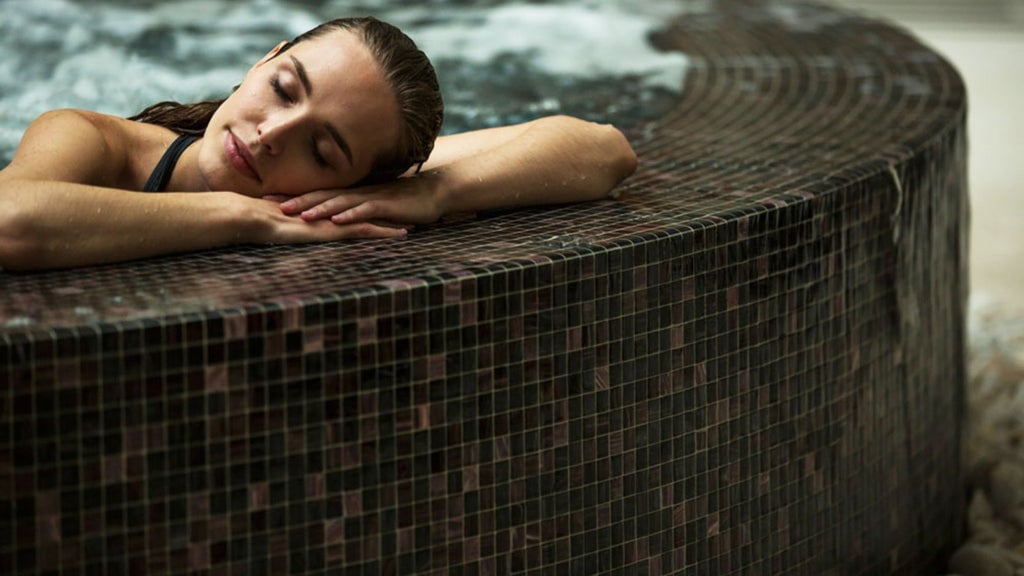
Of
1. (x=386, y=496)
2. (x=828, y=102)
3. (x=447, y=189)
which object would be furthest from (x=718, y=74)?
(x=386, y=496)

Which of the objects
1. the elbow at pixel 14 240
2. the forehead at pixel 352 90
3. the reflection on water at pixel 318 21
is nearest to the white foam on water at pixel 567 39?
the reflection on water at pixel 318 21

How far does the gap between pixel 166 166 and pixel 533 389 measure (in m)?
0.66

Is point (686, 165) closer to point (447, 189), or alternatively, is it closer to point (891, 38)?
point (447, 189)

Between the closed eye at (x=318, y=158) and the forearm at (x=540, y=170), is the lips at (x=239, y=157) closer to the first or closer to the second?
the closed eye at (x=318, y=158)

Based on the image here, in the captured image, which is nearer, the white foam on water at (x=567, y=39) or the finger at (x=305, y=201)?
the finger at (x=305, y=201)

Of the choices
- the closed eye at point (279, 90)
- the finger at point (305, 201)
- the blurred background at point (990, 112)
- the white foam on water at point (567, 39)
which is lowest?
the blurred background at point (990, 112)

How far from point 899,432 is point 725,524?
1.57 feet

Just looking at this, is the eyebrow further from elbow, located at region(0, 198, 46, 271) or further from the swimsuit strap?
elbow, located at region(0, 198, 46, 271)

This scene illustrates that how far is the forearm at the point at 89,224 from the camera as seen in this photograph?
159 cm

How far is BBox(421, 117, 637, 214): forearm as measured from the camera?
1.94 m

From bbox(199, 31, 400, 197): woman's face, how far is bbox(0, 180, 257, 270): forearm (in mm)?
131

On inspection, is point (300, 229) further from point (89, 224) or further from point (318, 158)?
point (89, 224)

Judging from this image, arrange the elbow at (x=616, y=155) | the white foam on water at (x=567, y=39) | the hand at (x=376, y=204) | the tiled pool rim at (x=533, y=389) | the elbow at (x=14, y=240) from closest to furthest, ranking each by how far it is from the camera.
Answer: the tiled pool rim at (x=533, y=389)
the elbow at (x=14, y=240)
the hand at (x=376, y=204)
the elbow at (x=616, y=155)
the white foam on water at (x=567, y=39)

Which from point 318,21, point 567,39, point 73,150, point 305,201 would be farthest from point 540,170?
point 318,21
